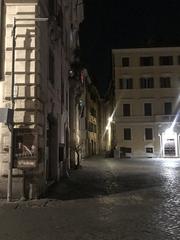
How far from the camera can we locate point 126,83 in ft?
171

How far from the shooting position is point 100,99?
3396 inches

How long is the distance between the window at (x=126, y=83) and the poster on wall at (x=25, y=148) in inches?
1580

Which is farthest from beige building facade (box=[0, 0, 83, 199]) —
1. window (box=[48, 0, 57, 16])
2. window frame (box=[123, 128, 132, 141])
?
window frame (box=[123, 128, 132, 141])

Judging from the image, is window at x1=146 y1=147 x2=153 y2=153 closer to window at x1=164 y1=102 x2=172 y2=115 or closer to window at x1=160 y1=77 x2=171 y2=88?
window at x1=164 y1=102 x2=172 y2=115

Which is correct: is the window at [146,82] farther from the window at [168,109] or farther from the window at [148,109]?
the window at [168,109]

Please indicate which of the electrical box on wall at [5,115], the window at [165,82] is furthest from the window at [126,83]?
the electrical box on wall at [5,115]

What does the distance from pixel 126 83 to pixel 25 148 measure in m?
40.5

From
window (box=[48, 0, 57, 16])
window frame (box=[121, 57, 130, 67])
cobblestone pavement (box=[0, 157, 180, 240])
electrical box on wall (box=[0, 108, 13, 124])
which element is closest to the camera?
cobblestone pavement (box=[0, 157, 180, 240])

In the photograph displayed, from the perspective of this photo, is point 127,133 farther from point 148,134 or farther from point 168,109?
point 168,109

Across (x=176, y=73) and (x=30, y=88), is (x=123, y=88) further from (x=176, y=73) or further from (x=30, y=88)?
(x=30, y=88)

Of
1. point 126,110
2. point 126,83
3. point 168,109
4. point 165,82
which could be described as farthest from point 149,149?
point 126,83

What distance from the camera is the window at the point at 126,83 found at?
Result: 170ft

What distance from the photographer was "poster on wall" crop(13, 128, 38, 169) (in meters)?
12.4

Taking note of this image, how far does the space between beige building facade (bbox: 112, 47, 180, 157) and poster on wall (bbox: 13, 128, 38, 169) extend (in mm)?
38248
